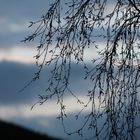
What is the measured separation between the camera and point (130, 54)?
270 inches

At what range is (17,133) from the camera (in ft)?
30.2

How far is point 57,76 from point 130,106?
1045mm

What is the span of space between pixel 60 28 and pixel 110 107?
1.30m

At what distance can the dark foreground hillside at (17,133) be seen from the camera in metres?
9.01

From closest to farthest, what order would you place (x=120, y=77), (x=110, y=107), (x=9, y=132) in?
(x=110, y=107), (x=120, y=77), (x=9, y=132)

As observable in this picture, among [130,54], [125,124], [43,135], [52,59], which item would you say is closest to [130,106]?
[125,124]

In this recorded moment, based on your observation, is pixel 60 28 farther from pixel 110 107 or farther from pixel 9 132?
pixel 9 132

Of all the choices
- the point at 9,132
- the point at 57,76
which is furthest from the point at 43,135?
the point at 57,76

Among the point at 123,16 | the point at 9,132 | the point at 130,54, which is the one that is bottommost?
the point at 9,132

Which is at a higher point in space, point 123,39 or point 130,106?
point 123,39

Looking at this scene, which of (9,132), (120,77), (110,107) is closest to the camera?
(110,107)

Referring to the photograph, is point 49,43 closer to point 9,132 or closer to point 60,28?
point 60,28

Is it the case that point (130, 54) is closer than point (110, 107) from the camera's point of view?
No

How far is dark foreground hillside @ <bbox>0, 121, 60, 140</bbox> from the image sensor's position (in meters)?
9.01
